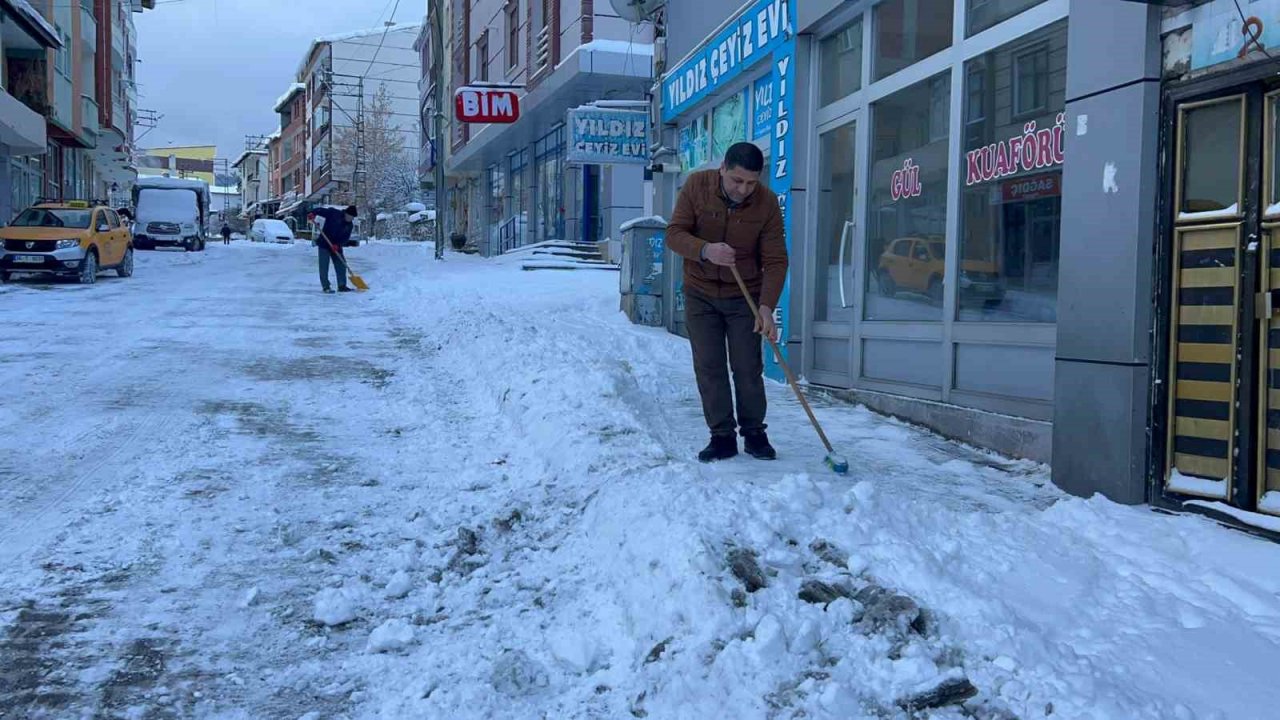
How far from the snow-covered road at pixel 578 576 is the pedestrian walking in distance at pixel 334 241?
1072cm

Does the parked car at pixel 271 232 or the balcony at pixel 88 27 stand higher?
the balcony at pixel 88 27

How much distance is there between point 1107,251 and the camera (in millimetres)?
4977

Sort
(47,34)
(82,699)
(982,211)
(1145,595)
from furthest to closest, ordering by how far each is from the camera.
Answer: (47,34) < (982,211) < (1145,595) < (82,699)

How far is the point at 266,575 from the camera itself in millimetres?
4324

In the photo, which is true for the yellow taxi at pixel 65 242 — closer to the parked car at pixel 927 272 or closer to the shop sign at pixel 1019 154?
the parked car at pixel 927 272

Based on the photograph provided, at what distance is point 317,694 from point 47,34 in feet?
105

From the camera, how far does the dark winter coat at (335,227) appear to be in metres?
18.0

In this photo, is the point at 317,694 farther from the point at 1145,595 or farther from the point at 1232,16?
the point at 1232,16

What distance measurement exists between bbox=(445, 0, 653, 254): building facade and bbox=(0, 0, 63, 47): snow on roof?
1239 cm

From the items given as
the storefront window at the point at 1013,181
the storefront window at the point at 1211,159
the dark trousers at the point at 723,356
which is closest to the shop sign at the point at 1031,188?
the storefront window at the point at 1013,181

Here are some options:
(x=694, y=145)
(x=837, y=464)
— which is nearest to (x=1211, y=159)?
(x=837, y=464)

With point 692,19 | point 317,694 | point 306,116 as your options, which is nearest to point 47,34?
point 692,19

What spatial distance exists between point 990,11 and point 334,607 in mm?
5538

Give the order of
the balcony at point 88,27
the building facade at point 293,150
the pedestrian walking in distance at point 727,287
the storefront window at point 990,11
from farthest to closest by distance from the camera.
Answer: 1. the building facade at point 293,150
2. the balcony at point 88,27
3. the storefront window at point 990,11
4. the pedestrian walking in distance at point 727,287
